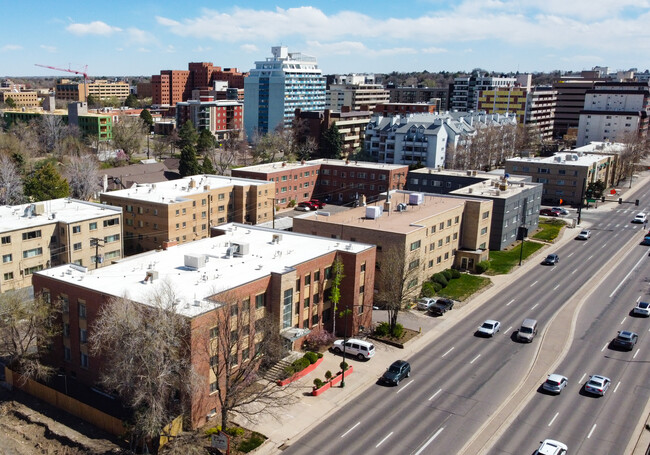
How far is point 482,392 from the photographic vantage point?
47812 mm

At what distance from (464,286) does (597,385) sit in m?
26.8

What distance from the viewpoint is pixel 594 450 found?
1581 inches

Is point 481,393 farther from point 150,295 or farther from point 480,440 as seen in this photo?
point 150,295

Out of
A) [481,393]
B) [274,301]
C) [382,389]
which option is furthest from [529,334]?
[274,301]

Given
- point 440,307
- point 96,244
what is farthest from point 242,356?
point 96,244

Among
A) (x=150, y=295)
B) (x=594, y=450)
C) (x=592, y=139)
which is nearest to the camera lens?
(x=594, y=450)

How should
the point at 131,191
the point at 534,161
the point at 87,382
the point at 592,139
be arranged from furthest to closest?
the point at 592,139 → the point at 534,161 → the point at 131,191 → the point at 87,382

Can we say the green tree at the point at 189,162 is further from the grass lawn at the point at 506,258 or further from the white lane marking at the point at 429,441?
the white lane marking at the point at 429,441

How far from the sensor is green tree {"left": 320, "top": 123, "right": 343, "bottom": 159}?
161 metres

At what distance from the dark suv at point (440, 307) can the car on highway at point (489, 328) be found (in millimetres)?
5337

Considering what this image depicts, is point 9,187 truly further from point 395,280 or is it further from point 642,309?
point 642,309

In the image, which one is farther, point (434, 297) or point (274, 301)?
point (434, 297)

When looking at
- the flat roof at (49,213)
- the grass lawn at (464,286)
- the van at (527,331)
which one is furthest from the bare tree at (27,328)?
the grass lawn at (464,286)

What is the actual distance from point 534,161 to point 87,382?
100900mm
